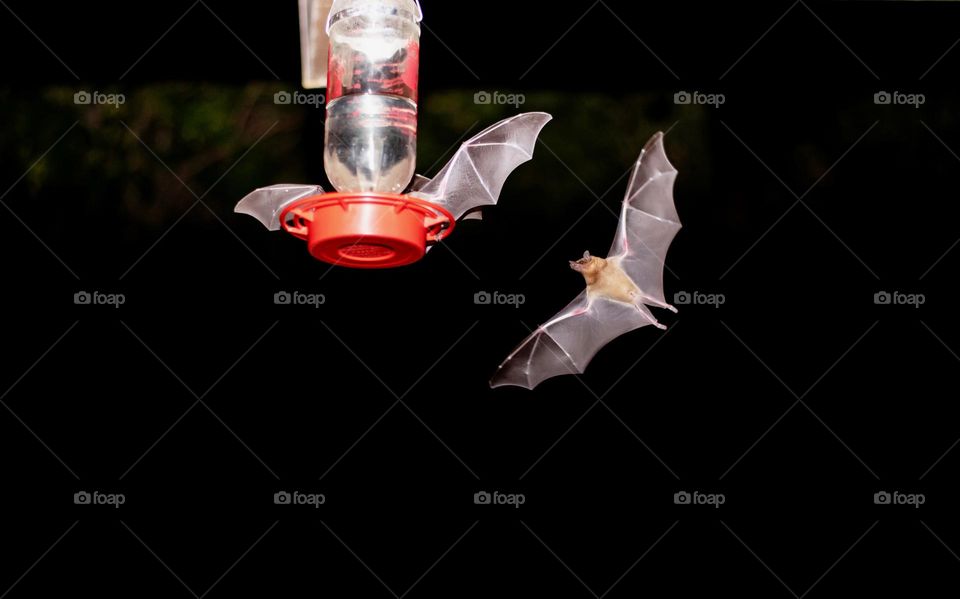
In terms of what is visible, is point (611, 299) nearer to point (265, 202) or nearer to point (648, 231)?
point (648, 231)

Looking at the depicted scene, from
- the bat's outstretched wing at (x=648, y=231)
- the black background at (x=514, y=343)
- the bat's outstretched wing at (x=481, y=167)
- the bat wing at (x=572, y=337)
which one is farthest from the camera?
the black background at (x=514, y=343)

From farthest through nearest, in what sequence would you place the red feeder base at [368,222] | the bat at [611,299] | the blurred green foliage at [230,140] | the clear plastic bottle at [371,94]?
the blurred green foliage at [230,140] → the bat at [611,299] → the clear plastic bottle at [371,94] → the red feeder base at [368,222]

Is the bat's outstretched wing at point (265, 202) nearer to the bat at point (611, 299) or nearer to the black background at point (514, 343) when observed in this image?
the bat at point (611, 299)

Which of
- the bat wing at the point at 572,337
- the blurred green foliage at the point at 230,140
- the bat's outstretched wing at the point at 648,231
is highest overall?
the blurred green foliage at the point at 230,140

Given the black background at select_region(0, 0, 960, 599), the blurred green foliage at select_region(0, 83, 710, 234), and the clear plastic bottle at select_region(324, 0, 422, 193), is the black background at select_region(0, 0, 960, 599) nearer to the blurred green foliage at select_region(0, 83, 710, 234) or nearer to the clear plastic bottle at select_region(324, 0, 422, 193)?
the blurred green foliage at select_region(0, 83, 710, 234)

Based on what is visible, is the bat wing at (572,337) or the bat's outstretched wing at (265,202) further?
the bat wing at (572,337)

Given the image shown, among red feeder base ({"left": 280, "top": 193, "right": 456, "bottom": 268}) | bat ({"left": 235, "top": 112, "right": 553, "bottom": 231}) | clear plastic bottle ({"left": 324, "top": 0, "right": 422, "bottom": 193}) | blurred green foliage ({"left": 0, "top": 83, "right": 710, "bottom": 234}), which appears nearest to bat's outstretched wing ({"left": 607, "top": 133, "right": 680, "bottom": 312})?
bat ({"left": 235, "top": 112, "right": 553, "bottom": 231})

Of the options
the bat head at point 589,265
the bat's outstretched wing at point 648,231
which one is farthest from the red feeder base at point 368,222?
the bat head at point 589,265
